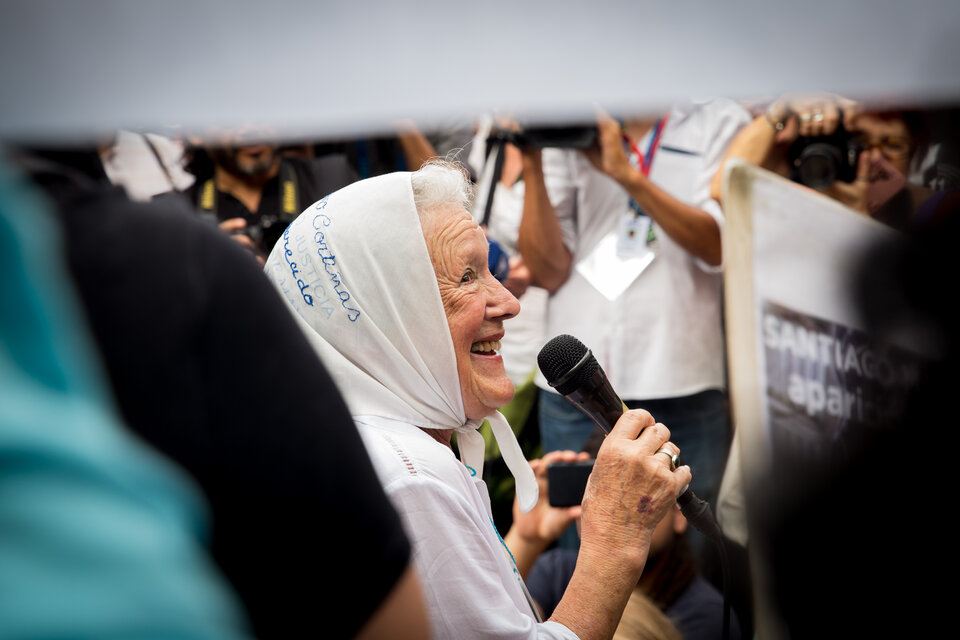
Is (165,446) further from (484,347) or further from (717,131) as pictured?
(717,131)

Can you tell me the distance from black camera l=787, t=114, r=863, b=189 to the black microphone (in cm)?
130

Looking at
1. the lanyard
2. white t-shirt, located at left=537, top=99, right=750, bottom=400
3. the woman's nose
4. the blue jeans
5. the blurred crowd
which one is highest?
the blurred crowd

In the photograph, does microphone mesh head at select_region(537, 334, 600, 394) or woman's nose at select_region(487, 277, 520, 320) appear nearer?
microphone mesh head at select_region(537, 334, 600, 394)

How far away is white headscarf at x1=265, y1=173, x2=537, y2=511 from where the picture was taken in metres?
1.51

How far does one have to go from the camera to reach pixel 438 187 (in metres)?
1.70

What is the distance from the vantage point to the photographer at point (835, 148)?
2.46 meters

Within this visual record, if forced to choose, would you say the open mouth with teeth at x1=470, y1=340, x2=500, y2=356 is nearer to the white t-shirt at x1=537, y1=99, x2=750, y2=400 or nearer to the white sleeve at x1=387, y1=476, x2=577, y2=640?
the white sleeve at x1=387, y1=476, x2=577, y2=640

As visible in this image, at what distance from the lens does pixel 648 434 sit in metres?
1.55

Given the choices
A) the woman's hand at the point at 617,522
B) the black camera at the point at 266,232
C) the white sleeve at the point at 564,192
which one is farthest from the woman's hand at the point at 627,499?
the black camera at the point at 266,232

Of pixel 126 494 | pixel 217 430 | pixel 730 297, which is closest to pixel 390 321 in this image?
pixel 730 297

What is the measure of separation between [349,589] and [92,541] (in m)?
0.23

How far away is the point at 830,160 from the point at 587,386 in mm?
1396

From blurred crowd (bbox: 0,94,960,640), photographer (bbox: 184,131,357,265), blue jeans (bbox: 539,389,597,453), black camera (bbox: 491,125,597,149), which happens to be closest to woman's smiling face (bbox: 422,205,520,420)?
blurred crowd (bbox: 0,94,960,640)

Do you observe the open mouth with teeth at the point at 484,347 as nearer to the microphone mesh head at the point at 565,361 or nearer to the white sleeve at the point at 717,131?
the microphone mesh head at the point at 565,361
